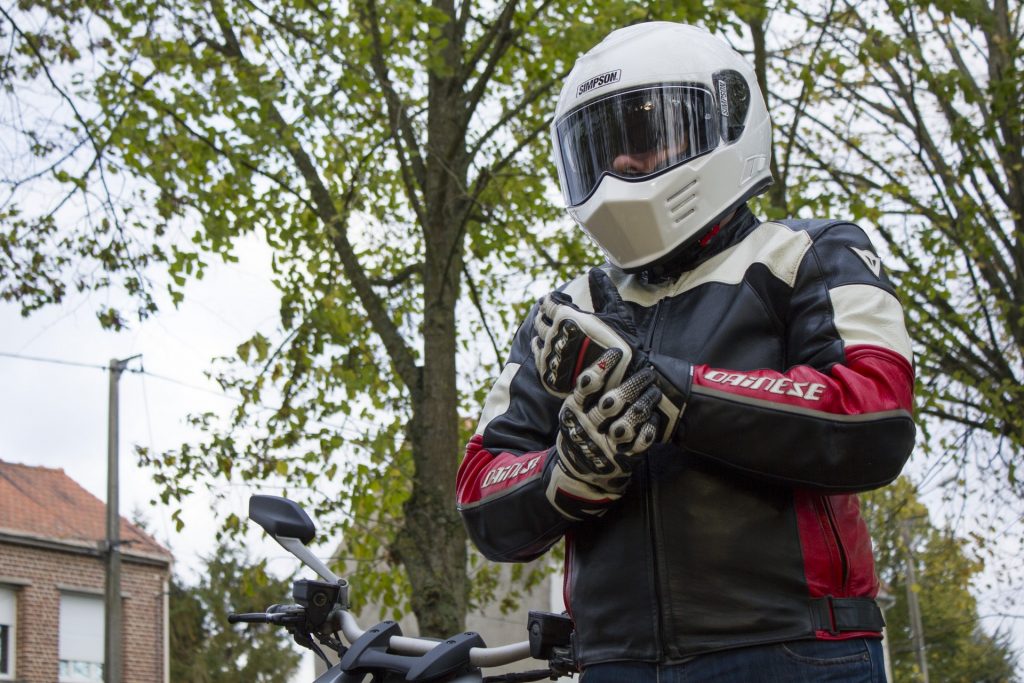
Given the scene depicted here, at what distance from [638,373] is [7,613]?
915 inches

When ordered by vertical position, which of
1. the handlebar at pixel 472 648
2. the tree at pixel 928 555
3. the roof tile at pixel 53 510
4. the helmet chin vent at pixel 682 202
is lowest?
the handlebar at pixel 472 648

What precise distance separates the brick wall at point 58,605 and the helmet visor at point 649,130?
74.1 feet

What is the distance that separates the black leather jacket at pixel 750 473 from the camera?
210 cm

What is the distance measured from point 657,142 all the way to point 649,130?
0.03 meters

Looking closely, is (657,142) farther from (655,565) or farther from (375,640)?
(375,640)

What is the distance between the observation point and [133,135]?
32.0 feet

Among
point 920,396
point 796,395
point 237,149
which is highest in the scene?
point 237,149

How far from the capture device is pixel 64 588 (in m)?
23.7

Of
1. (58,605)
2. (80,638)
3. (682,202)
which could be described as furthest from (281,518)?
(80,638)

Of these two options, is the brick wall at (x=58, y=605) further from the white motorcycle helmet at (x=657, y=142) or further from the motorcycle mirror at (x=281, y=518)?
the white motorcycle helmet at (x=657, y=142)

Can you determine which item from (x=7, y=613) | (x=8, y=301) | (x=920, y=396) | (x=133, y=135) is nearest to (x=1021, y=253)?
(x=920, y=396)

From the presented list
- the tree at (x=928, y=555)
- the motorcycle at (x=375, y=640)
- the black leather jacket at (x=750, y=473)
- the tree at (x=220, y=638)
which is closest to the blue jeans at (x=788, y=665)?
the black leather jacket at (x=750, y=473)

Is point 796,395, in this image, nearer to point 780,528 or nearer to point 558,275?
point 780,528

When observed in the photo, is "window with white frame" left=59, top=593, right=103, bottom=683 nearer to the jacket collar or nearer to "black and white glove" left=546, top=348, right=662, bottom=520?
the jacket collar
